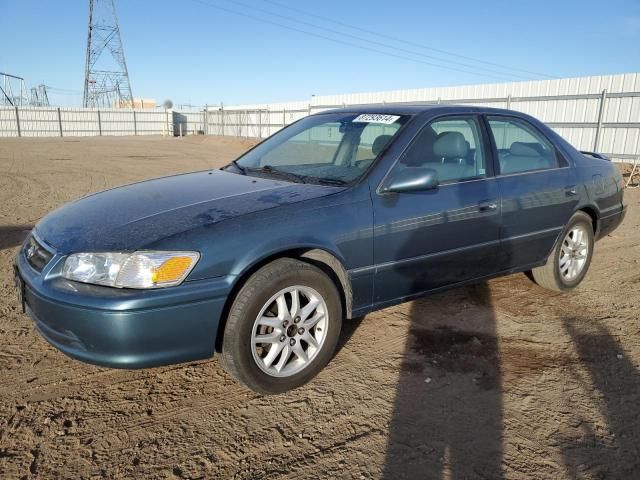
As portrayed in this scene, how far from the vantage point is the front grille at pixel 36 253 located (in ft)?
8.51

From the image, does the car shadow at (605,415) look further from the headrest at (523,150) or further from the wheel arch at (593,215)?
the headrest at (523,150)

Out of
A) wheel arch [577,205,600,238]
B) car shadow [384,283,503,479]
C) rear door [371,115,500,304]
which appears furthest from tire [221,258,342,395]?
wheel arch [577,205,600,238]

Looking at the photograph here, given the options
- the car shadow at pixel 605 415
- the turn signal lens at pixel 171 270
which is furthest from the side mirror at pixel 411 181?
the car shadow at pixel 605 415

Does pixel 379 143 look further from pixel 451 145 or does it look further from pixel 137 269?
pixel 137 269

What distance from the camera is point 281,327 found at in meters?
2.67

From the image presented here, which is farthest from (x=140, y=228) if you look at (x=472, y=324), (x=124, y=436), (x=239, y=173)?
(x=472, y=324)

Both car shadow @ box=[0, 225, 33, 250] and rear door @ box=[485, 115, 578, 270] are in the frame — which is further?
car shadow @ box=[0, 225, 33, 250]

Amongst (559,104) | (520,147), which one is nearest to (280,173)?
(520,147)

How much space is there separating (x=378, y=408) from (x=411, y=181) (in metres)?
1.32

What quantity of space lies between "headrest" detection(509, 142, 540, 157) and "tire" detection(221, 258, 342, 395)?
2130 mm

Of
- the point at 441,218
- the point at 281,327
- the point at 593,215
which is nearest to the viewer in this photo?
the point at 281,327

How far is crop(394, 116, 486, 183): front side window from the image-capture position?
3295mm

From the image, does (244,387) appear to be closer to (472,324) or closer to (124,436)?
(124,436)

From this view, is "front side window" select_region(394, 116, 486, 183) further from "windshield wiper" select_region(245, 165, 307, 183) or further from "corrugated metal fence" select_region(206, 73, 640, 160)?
"corrugated metal fence" select_region(206, 73, 640, 160)
